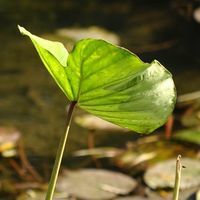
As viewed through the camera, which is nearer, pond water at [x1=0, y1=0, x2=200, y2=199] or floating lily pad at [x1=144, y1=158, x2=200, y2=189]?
floating lily pad at [x1=144, y1=158, x2=200, y2=189]

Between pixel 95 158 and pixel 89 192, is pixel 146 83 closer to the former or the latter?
pixel 89 192

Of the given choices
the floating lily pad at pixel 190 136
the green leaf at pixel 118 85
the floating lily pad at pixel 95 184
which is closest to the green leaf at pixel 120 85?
the green leaf at pixel 118 85

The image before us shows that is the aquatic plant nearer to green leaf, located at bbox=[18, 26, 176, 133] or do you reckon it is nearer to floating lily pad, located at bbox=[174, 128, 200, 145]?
green leaf, located at bbox=[18, 26, 176, 133]

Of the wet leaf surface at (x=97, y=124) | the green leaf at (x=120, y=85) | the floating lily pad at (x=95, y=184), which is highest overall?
the green leaf at (x=120, y=85)

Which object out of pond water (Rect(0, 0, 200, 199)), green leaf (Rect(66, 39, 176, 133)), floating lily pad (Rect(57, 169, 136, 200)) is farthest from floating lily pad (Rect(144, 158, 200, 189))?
green leaf (Rect(66, 39, 176, 133))

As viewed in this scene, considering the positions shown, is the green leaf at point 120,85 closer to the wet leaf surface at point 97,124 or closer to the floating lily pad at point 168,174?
the floating lily pad at point 168,174

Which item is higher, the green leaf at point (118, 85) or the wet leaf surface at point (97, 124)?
the green leaf at point (118, 85)
